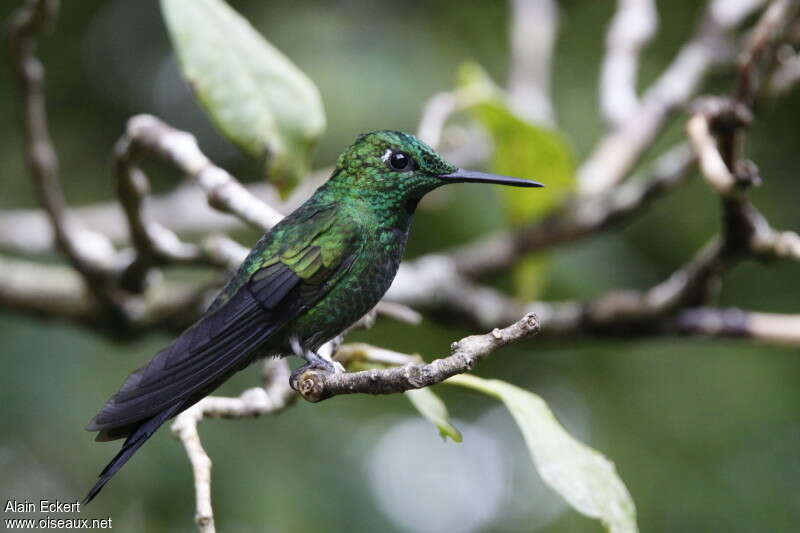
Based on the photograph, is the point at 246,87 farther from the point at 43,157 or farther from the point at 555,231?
the point at 555,231

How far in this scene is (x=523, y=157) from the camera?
3.79 meters

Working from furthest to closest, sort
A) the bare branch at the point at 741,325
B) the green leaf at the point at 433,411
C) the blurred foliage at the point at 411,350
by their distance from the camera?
1. the blurred foliage at the point at 411,350
2. the bare branch at the point at 741,325
3. the green leaf at the point at 433,411

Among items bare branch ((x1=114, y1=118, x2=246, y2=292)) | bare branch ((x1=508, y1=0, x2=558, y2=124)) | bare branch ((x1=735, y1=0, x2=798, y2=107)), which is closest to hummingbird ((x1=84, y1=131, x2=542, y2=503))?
bare branch ((x1=114, y1=118, x2=246, y2=292))

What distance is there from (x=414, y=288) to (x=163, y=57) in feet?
10.3

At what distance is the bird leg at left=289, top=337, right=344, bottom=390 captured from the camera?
1.96 meters

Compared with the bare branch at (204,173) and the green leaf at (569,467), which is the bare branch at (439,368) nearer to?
the green leaf at (569,467)

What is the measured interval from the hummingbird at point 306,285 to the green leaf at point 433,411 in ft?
0.73

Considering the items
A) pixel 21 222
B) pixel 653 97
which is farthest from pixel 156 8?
pixel 653 97

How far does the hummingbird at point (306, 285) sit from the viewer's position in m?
1.84

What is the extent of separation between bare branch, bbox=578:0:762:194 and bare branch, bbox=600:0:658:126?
0.06m

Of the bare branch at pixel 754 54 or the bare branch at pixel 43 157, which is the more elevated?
the bare branch at pixel 754 54

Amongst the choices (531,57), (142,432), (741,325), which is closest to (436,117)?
(741,325)

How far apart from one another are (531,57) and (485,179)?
→ 3064 millimetres

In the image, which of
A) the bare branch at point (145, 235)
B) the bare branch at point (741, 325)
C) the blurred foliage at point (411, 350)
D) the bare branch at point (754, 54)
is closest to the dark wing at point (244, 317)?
the bare branch at point (145, 235)
